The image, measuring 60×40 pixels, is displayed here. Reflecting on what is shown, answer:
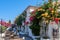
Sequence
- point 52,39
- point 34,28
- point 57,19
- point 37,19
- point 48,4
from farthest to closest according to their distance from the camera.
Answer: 1. point 34,28
2. point 37,19
3. point 52,39
4. point 48,4
5. point 57,19

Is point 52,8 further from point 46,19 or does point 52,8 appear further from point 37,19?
point 37,19

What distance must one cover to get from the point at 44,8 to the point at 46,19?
1819mm

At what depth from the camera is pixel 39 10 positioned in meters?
24.8

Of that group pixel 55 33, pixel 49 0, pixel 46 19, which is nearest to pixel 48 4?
pixel 49 0

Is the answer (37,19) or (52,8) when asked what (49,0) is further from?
(37,19)

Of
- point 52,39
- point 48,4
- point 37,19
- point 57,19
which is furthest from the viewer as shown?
point 37,19

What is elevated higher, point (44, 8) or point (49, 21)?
point (44, 8)

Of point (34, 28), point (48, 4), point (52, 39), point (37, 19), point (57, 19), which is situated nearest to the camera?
point (57, 19)

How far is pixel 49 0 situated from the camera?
75.3ft

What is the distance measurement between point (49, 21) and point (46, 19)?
1.51 ft

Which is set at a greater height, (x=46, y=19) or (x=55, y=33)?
(x=46, y=19)

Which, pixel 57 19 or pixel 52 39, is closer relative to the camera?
pixel 57 19

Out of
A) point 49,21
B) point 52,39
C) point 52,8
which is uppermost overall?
point 52,8

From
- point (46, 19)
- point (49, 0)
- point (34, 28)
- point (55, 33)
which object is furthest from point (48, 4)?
point (34, 28)
